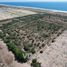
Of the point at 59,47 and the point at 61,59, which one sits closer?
the point at 61,59

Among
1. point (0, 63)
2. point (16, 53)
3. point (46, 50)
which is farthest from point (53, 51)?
point (0, 63)

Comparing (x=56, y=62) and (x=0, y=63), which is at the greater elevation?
(x=0, y=63)

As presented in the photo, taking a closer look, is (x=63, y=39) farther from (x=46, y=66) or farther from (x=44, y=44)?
(x=46, y=66)

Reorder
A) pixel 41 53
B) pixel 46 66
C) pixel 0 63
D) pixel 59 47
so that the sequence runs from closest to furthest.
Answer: pixel 0 63, pixel 46 66, pixel 41 53, pixel 59 47

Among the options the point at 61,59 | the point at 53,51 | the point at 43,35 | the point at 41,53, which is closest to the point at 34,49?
the point at 41,53

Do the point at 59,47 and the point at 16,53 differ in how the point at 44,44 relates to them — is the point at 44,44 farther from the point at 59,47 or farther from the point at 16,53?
the point at 16,53

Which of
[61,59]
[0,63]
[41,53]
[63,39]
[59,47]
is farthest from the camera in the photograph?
[63,39]
